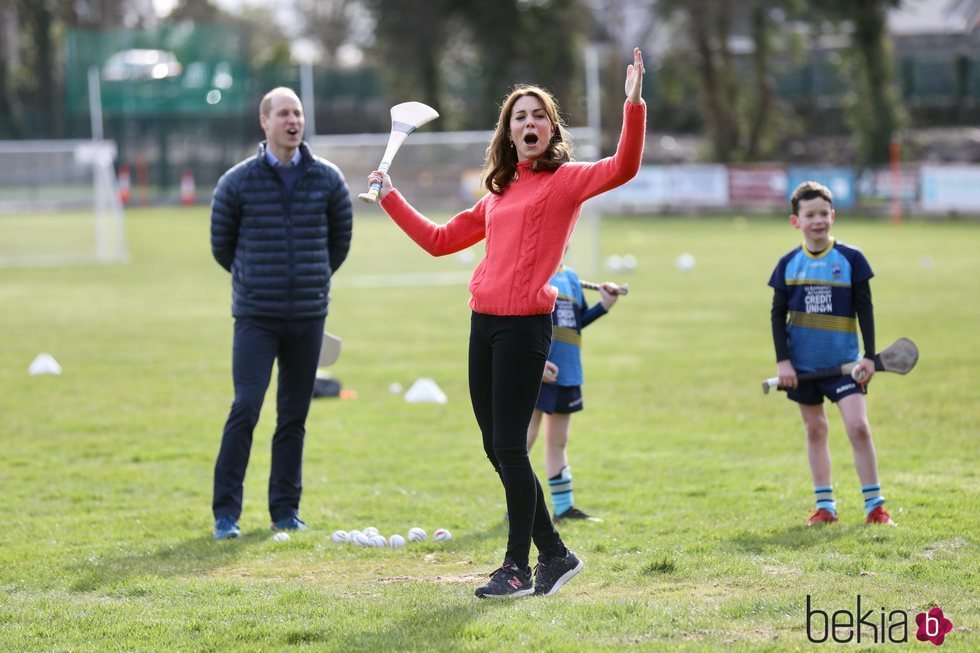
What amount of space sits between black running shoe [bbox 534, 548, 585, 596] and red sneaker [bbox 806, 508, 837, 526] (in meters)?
1.80

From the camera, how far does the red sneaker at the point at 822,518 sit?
267 inches

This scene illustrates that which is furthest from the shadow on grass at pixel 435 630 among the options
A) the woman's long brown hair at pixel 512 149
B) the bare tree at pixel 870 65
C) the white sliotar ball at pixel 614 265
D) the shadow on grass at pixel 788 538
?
the bare tree at pixel 870 65

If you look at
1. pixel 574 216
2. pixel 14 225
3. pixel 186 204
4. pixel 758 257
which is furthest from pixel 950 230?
pixel 574 216

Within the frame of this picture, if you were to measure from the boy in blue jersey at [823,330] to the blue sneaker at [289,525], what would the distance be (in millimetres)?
2682

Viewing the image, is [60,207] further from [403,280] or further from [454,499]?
[454,499]

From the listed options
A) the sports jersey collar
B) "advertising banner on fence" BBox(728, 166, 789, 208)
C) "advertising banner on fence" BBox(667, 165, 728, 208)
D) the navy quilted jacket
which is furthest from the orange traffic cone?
the sports jersey collar

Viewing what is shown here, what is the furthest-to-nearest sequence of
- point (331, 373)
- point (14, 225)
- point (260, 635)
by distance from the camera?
point (14, 225) < point (331, 373) < point (260, 635)

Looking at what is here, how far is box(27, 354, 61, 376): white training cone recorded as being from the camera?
12.9m

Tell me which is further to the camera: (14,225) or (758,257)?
(14,225)

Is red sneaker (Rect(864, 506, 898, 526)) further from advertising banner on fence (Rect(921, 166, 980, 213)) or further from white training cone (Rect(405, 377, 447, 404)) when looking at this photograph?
advertising banner on fence (Rect(921, 166, 980, 213))

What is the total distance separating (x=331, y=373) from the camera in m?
13.1

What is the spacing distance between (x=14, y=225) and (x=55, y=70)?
27084 millimetres

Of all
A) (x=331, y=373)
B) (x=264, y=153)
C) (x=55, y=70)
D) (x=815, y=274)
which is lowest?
(x=331, y=373)

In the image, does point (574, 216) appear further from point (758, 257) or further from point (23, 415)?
point (758, 257)
